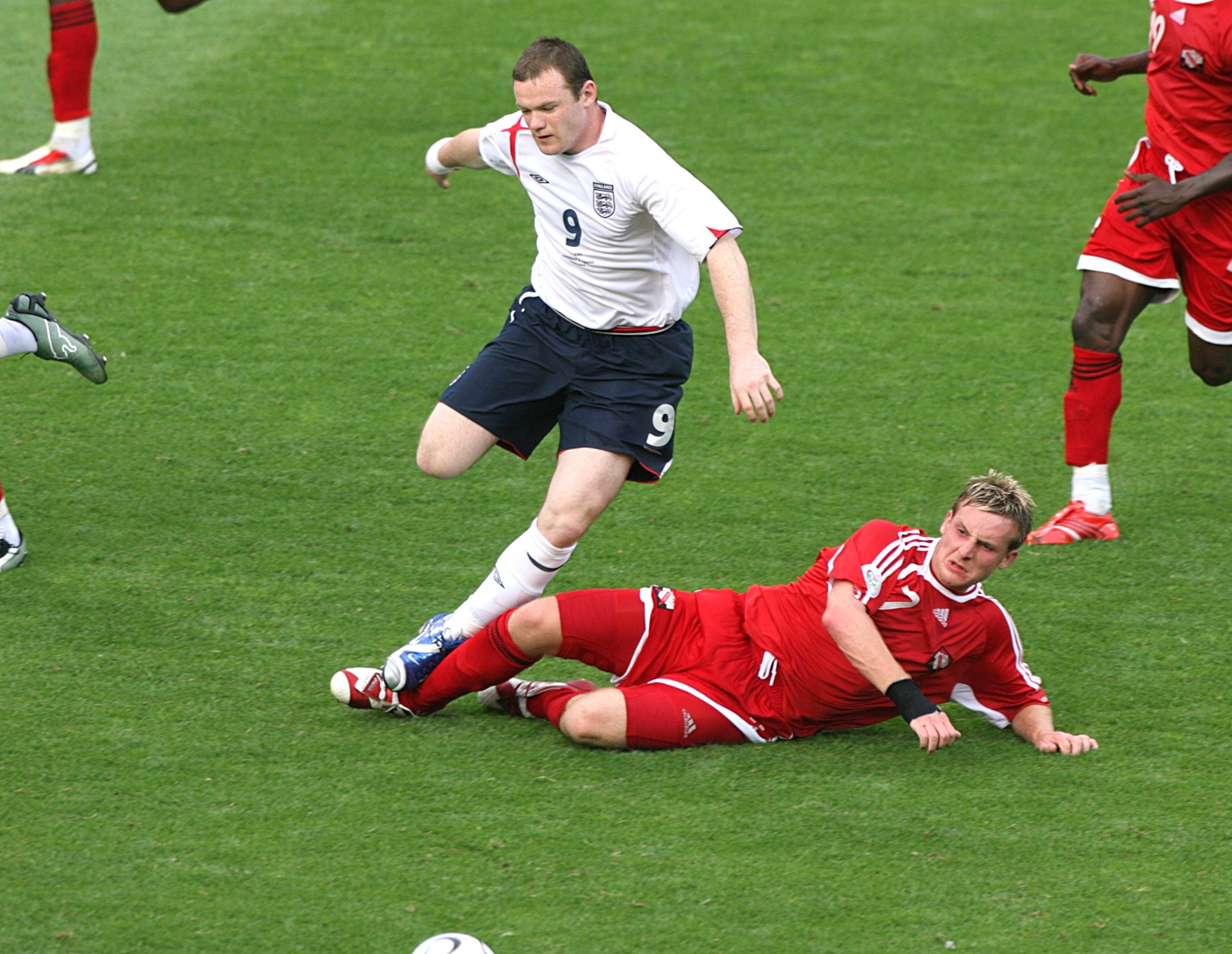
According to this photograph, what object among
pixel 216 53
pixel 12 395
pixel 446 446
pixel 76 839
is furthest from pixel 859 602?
Result: pixel 216 53

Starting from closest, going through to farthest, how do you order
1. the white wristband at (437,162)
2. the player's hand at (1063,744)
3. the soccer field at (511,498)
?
the soccer field at (511,498)
the player's hand at (1063,744)
the white wristband at (437,162)

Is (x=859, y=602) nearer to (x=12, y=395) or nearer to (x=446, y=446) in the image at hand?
(x=446, y=446)

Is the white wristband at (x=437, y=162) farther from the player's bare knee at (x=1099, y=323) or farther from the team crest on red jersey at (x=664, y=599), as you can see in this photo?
the player's bare knee at (x=1099, y=323)

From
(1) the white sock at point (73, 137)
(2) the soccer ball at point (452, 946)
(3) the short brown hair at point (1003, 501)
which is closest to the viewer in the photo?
(2) the soccer ball at point (452, 946)

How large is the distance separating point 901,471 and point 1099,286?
97cm

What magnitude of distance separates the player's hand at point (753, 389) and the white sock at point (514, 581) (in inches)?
26.9

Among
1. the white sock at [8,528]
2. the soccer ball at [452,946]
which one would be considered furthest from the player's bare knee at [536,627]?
the white sock at [8,528]

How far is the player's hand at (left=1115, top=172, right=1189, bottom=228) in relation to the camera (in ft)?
16.2

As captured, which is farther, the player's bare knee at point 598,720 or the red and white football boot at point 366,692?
the red and white football boot at point 366,692

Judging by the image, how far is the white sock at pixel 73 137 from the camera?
8078 mm

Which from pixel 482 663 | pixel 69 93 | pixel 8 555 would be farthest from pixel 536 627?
pixel 69 93

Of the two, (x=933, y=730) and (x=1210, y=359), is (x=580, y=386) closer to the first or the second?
(x=933, y=730)

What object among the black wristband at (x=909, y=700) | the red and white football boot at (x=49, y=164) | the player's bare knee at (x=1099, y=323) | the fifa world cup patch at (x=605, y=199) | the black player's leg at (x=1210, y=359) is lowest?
the red and white football boot at (x=49, y=164)

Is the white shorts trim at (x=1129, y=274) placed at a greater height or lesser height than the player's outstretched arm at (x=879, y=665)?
greater
